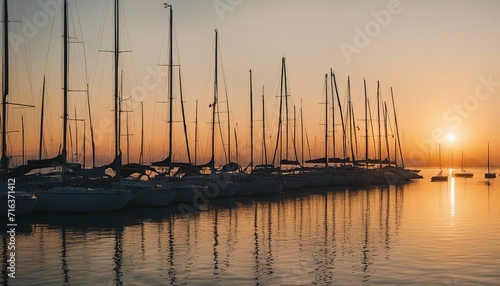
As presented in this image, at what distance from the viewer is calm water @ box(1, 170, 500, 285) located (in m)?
21.0

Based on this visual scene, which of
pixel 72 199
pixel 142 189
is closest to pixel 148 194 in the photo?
pixel 142 189

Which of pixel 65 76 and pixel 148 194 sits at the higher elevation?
pixel 65 76

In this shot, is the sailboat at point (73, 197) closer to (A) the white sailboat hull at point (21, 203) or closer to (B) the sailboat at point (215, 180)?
(A) the white sailboat hull at point (21, 203)

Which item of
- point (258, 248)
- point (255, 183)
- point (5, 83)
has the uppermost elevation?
point (5, 83)

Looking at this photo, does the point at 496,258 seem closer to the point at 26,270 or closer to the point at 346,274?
the point at 346,274

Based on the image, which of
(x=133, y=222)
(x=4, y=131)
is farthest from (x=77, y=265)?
(x=4, y=131)

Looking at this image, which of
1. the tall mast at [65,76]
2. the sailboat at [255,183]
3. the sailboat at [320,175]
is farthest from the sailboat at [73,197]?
the sailboat at [320,175]

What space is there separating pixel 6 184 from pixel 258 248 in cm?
1892

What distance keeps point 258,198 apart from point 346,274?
4134 centimetres

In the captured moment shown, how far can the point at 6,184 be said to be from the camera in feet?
125

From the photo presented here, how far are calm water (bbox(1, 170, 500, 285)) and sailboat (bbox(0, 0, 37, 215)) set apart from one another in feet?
3.18

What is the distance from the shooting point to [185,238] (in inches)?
1217

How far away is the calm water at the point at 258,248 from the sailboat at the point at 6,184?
971 mm

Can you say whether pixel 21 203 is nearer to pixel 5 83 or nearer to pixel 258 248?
pixel 5 83
